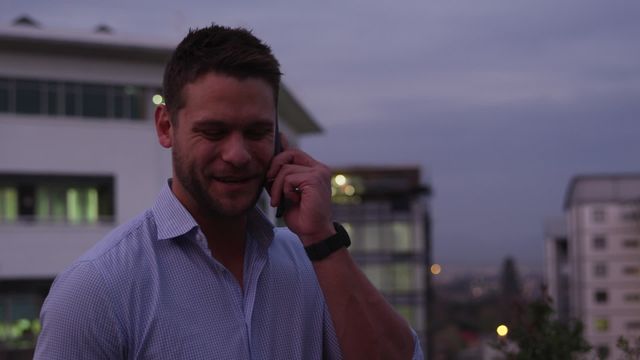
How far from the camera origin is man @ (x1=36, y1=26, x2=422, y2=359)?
217 cm

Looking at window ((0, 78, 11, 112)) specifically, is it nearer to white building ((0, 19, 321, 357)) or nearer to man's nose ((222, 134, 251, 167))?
white building ((0, 19, 321, 357))

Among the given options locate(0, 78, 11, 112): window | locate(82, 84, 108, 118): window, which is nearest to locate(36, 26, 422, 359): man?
locate(0, 78, 11, 112): window

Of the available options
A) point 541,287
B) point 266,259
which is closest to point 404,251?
point 541,287

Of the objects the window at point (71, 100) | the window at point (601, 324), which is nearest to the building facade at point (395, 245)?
the window at point (601, 324)

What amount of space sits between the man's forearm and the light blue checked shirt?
0.08 m

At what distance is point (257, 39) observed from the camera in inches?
94.9

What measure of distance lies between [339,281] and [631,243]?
81188 mm

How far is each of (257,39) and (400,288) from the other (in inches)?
2474

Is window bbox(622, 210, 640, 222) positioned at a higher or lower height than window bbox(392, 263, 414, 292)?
higher

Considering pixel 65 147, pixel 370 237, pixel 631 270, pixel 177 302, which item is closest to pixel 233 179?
pixel 177 302

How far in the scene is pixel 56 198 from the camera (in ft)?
137

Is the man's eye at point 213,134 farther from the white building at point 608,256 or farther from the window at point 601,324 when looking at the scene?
the white building at point 608,256

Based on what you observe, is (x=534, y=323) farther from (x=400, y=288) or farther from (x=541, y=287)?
(x=400, y=288)

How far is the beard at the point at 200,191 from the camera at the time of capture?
2.32 metres
